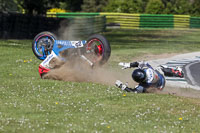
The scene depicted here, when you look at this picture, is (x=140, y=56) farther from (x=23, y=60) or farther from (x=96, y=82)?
(x=96, y=82)

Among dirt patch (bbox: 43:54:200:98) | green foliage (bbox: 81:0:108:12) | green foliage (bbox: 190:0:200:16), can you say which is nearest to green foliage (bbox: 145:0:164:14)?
green foliage (bbox: 190:0:200:16)

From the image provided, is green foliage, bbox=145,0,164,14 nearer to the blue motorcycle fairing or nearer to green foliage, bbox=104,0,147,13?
green foliage, bbox=104,0,147,13

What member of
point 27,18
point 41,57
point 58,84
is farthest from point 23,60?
point 27,18

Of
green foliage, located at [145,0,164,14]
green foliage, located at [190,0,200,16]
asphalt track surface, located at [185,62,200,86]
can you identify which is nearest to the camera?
asphalt track surface, located at [185,62,200,86]

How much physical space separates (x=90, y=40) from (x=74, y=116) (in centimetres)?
448

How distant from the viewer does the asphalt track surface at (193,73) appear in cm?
1341

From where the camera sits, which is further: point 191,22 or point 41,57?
point 191,22

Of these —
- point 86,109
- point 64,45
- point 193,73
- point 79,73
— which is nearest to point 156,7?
point 193,73

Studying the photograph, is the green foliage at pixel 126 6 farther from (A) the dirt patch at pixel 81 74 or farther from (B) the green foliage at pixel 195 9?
(A) the dirt patch at pixel 81 74

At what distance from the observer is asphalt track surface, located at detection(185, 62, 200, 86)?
13406 millimetres

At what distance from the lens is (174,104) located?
8398 mm

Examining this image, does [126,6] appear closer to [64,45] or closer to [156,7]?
[156,7]

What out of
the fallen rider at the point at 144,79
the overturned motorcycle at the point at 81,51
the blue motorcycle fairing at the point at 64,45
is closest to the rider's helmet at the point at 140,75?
the fallen rider at the point at 144,79

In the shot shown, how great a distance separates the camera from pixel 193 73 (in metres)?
15.4
